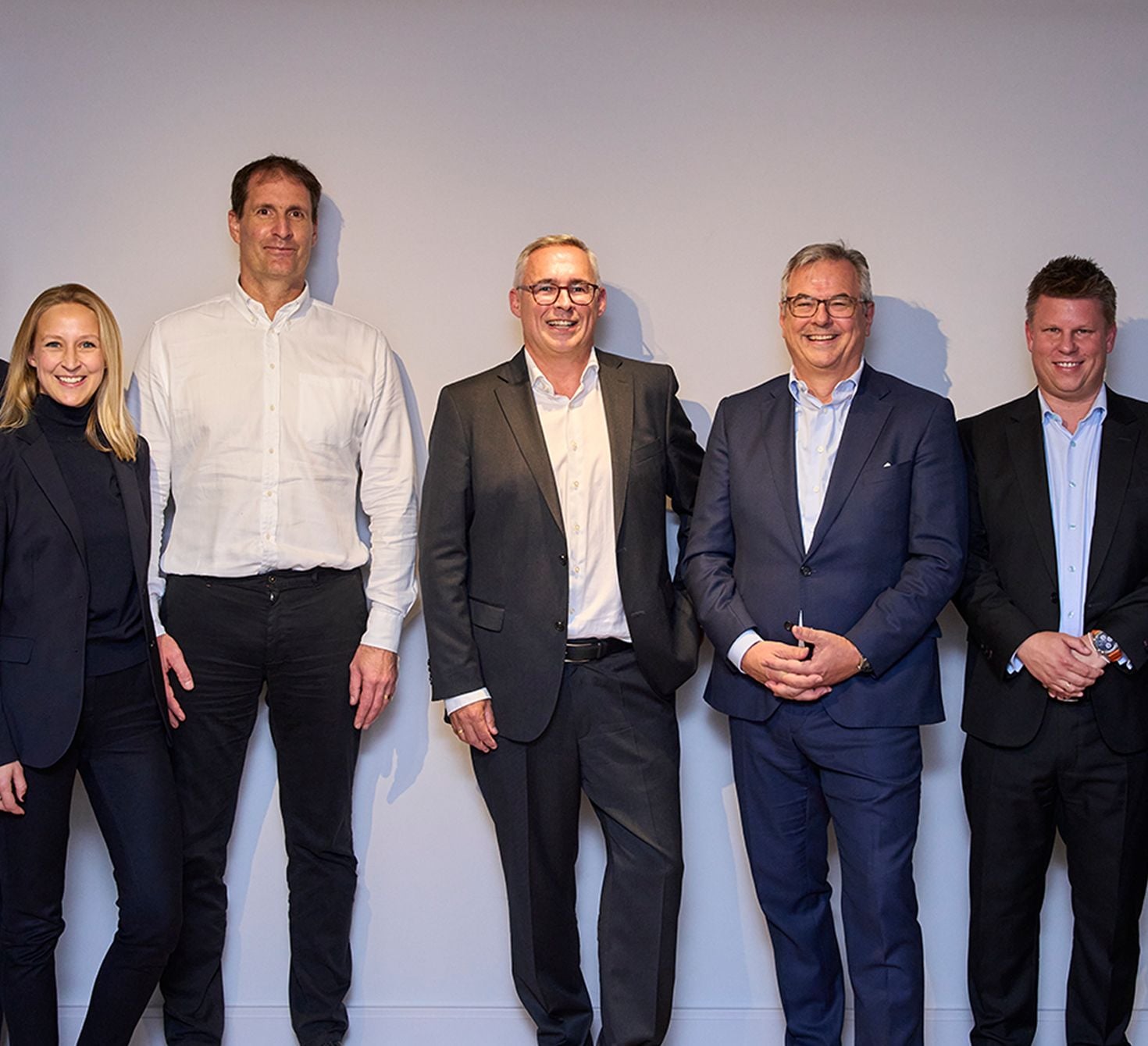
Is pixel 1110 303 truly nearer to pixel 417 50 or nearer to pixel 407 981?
pixel 417 50

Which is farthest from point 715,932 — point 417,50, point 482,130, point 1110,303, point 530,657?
point 417,50

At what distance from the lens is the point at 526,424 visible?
3389 mm

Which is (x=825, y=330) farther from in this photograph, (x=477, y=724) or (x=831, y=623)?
(x=477, y=724)

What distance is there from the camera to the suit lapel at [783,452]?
10.7 feet

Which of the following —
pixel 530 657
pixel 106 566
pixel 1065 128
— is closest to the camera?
pixel 106 566

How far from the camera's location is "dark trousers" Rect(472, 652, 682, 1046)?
3354 millimetres

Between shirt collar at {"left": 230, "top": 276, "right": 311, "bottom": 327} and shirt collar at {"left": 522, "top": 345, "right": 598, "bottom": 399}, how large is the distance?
0.63 m

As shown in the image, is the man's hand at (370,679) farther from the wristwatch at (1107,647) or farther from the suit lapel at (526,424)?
the wristwatch at (1107,647)

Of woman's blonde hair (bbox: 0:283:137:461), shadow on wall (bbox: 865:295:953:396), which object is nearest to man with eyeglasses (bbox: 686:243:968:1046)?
shadow on wall (bbox: 865:295:953:396)

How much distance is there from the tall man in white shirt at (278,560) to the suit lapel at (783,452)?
0.98 m

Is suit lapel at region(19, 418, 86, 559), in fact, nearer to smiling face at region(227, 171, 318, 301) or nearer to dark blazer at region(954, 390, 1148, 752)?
smiling face at region(227, 171, 318, 301)

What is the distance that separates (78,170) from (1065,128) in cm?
285

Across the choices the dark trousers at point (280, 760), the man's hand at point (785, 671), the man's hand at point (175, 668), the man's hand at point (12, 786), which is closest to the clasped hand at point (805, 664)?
the man's hand at point (785, 671)

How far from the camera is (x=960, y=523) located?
3238 millimetres
